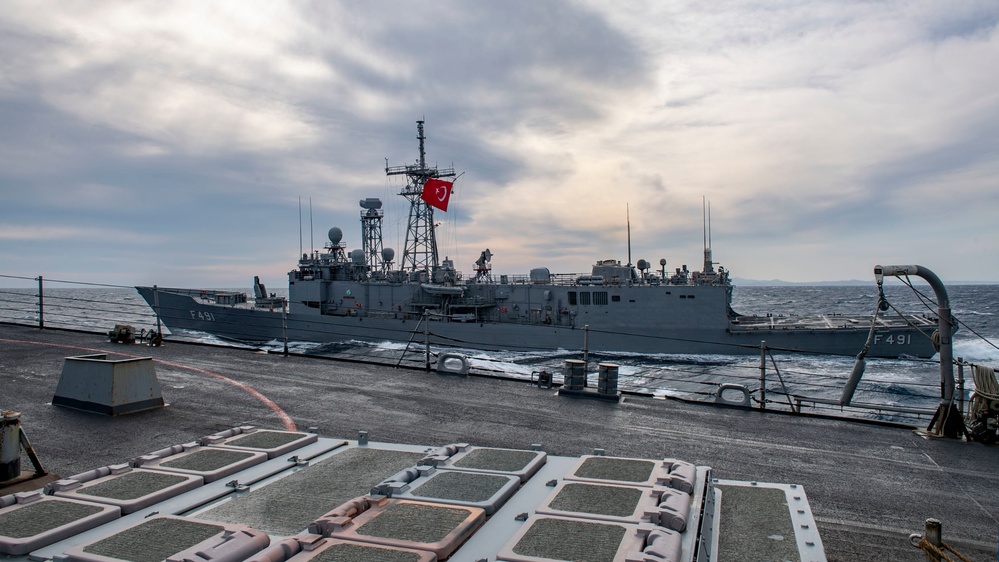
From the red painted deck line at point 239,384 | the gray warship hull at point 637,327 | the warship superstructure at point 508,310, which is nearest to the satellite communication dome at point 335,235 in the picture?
the warship superstructure at point 508,310

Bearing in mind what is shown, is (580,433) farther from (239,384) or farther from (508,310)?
(508,310)

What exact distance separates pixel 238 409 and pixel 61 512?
4117 mm

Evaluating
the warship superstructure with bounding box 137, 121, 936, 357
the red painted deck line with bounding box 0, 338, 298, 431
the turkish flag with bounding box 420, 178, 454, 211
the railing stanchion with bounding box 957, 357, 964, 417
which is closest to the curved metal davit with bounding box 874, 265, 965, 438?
the railing stanchion with bounding box 957, 357, 964, 417

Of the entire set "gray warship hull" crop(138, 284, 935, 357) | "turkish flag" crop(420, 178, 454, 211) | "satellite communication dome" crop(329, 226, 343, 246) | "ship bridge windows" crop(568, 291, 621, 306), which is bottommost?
"gray warship hull" crop(138, 284, 935, 357)

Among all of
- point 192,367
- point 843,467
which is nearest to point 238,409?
point 192,367

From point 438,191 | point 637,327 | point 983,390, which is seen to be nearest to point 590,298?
point 637,327

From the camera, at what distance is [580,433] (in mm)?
5449

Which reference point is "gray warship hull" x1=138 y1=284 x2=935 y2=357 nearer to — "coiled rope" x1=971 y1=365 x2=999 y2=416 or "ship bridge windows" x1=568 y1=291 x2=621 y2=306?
"ship bridge windows" x1=568 y1=291 x2=621 y2=306

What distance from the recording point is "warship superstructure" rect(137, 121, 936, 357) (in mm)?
32250

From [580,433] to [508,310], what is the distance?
29.8 metres

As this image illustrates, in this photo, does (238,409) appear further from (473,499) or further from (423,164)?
(423,164)

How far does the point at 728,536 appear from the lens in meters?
2.26

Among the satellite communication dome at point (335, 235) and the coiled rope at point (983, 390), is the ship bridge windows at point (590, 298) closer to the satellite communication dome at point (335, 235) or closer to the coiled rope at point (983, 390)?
the satellite communication dome at point (335, 235)

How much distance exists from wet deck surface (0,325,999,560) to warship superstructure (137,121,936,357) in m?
22.0
